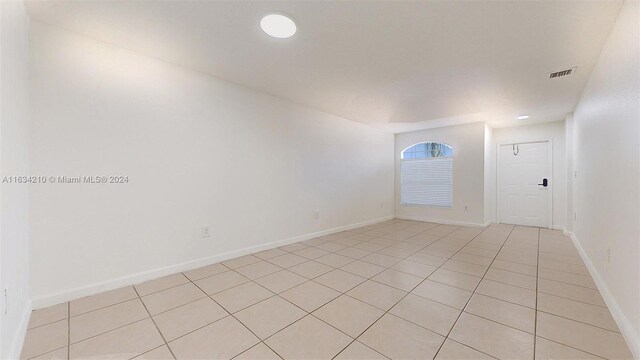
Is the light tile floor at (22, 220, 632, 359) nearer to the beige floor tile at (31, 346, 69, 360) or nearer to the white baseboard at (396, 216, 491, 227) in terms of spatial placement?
the beige floor tile at (31, 346, 69, 360)

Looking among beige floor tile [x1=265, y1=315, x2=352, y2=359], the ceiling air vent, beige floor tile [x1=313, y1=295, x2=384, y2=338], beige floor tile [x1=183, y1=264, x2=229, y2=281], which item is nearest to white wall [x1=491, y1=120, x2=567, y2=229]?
the ceiling air vent

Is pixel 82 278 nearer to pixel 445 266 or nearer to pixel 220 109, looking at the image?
pixel 220 109

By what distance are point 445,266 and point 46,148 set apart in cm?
412

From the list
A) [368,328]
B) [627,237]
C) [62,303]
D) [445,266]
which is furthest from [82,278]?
[627,237]

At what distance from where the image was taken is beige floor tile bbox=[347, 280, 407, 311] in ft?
6.59

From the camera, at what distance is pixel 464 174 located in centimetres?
543

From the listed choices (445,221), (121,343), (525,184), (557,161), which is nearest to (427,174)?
(445,221)

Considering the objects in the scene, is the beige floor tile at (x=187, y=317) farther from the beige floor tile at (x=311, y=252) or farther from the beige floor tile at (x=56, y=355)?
the beige floor tile at (x=311, y=252)

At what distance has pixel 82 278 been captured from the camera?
2.10 m

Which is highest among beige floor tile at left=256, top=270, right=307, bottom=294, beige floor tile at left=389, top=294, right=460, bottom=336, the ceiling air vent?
the ceiling air vent

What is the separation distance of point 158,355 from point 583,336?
9.01 ft

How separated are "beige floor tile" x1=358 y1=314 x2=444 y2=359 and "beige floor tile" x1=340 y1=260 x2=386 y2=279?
85 centimetres

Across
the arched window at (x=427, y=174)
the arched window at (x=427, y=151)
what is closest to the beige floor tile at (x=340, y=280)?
the arched window at (x=427, y=174)

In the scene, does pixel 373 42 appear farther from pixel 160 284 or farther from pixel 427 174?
pixel 427 174
